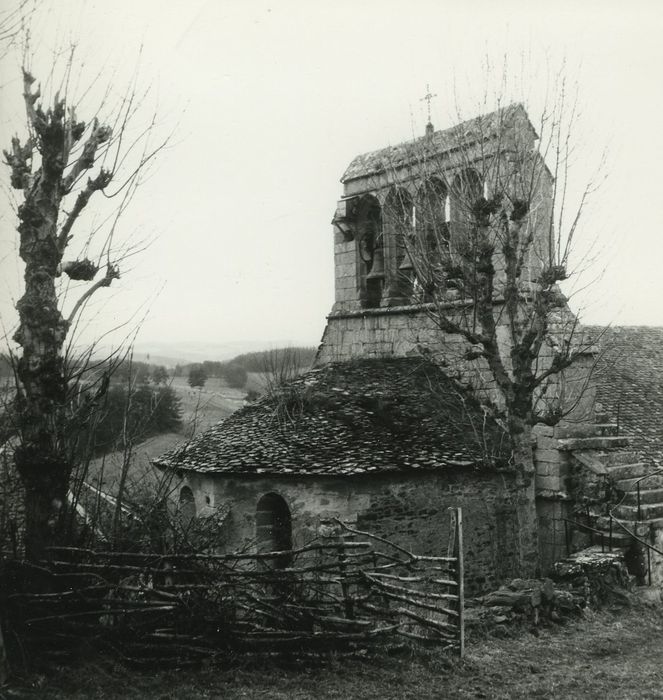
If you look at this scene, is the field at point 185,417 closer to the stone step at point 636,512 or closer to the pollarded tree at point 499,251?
the pollarded tree at point 499,251

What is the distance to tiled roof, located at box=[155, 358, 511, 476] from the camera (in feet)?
40.3

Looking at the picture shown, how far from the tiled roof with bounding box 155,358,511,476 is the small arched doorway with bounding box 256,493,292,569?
78cm

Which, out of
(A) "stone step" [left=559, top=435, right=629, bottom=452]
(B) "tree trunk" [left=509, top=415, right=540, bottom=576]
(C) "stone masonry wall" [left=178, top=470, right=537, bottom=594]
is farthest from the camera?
(A) "stone step" [left=559, top=435, right=629, bottom=452]

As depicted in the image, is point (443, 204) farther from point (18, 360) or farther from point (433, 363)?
point (18, 360)

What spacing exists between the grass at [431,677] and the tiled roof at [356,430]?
3.35m

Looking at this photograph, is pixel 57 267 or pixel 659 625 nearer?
pixel 57 267

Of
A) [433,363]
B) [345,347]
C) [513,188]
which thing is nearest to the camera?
[513,188]

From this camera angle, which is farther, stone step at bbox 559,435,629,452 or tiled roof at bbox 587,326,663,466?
tiled roof at bbox 587,326,663,466

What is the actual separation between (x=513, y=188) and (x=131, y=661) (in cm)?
891

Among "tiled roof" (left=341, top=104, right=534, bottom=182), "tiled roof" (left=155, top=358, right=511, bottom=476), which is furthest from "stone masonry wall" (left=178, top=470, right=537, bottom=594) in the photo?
"tiled roof" (left=341, top=104, right=534, bottom=182)

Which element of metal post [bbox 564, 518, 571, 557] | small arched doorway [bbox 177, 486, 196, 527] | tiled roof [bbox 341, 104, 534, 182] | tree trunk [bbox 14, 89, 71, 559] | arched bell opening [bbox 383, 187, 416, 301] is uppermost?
tiled roof [bbox 341, 104, 534, 182]

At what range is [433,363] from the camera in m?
15.5

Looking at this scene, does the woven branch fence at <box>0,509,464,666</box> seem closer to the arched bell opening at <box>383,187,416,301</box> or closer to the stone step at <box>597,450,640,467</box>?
the stone step at <box>597,450,640,467</box>

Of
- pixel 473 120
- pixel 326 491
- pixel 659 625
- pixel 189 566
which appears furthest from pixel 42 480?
pixel 473 120
